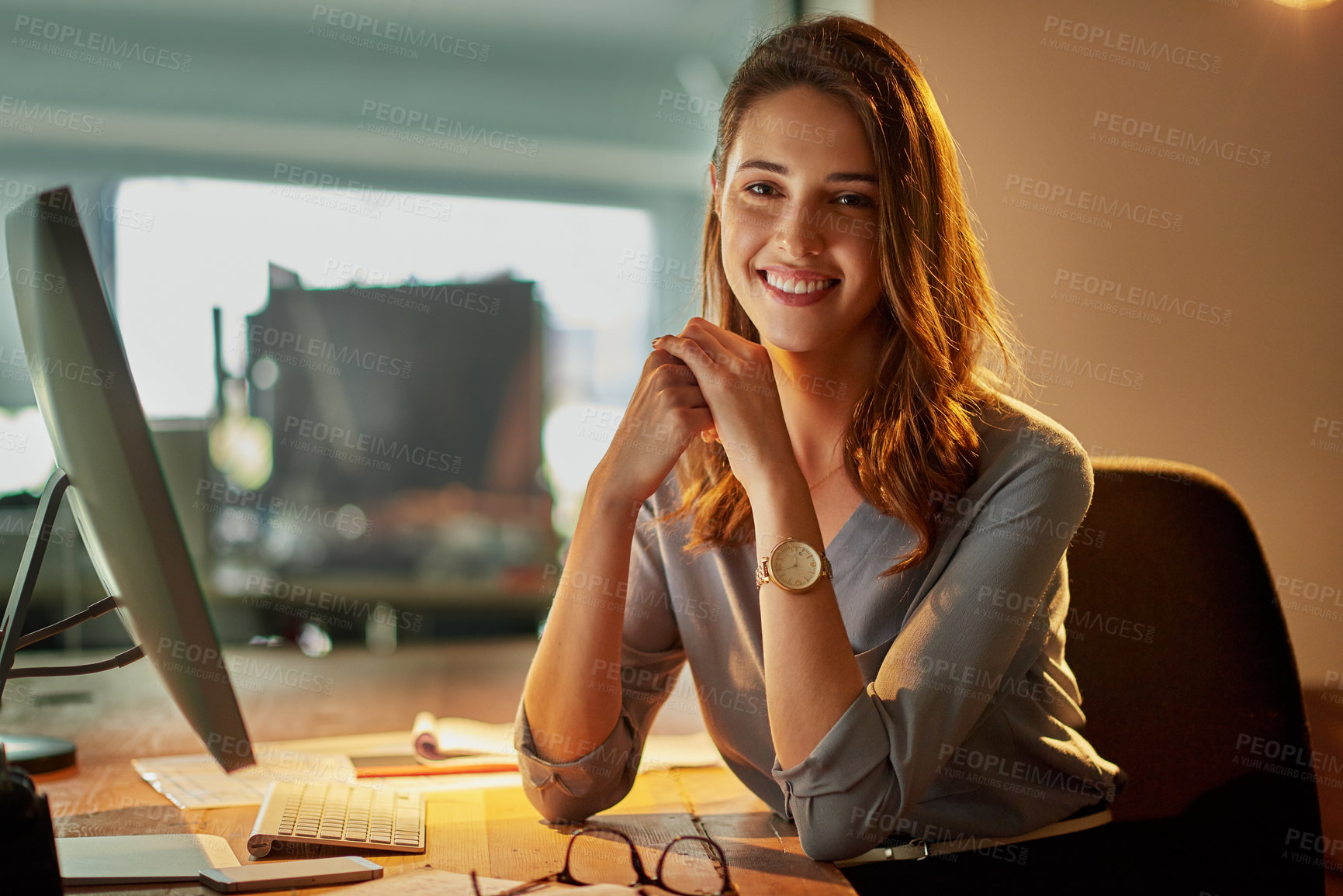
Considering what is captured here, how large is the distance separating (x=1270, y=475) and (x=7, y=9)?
4.69 metres

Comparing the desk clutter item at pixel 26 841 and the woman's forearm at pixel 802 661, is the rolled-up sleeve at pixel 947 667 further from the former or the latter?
the desk clutter item at pixel 26 841

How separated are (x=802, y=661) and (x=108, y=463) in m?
0.65

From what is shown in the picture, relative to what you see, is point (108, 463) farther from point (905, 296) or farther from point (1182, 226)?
point (1182, 226)

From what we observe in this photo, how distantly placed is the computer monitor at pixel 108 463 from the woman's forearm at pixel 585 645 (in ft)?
1.20

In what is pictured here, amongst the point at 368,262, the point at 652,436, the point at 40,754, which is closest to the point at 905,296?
the point at 652,436

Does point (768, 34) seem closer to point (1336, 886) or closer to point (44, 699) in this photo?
point (1336, 886)

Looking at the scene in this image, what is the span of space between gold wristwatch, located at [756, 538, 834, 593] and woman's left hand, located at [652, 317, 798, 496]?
0.29 feet

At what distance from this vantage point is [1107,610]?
130 centimetres

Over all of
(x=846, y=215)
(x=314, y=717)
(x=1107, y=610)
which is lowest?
(x=314, y=717)

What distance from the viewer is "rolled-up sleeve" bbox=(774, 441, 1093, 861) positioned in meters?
0.96

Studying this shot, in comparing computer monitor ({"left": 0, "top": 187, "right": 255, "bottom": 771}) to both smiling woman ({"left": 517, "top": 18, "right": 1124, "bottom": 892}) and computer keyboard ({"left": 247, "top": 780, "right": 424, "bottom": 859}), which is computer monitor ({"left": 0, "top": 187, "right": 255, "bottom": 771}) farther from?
smiling woman ({"left": 517, "top": 18, "right": 1124, "bottom": 892})

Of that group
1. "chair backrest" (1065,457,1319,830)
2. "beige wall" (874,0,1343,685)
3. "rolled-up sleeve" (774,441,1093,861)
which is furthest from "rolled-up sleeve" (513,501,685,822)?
"beige wall" (874,0,1343,685)

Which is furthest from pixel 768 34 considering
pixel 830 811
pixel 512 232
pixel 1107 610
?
pixel 512 232

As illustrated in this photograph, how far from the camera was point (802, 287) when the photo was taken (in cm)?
123
